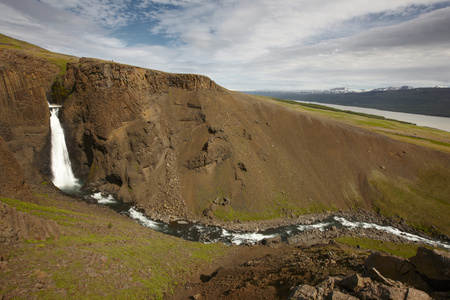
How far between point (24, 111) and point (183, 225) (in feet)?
108

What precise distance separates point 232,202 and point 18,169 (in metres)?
26.0

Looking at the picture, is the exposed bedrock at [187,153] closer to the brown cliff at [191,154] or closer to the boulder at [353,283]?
the brown cliff at [191,154]

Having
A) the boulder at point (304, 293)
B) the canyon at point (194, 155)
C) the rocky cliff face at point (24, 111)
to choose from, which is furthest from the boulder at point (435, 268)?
the rocky cliff face at point (24, 111)

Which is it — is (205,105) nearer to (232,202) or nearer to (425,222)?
(232,202)

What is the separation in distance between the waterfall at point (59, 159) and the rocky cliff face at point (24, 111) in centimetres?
131

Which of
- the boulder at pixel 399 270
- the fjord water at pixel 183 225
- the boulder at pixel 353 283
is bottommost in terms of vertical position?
the fjord water at pixel 183 225

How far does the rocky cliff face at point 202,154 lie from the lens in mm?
37312

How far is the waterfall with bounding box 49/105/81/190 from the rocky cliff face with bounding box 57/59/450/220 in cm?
195

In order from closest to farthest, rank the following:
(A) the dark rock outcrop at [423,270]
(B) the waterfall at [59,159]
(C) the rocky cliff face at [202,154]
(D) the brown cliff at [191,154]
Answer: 1. (A) the dark rock outcrop at [423,270]
2. (D) the brown cliff at [191,154]
3. (C) the rocky cliff face at [202,154]
4. (B) the waterfall at [59,159]

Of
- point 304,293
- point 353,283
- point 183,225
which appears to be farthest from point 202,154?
point 353,283

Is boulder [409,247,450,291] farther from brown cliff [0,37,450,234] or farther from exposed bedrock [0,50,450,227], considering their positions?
exposed bedrock [0,50,450,227]

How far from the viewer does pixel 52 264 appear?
12898mm

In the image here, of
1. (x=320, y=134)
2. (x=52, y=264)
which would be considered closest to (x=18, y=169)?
(x=52, y=264)

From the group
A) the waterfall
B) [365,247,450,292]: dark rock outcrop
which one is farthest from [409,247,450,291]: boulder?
the waterfall
